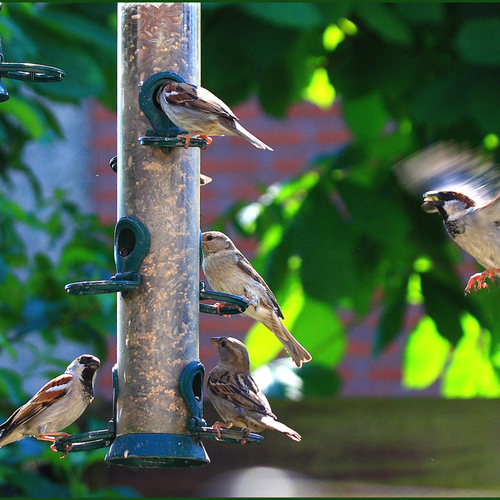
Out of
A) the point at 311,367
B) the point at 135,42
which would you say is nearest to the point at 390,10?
the point at 135,42

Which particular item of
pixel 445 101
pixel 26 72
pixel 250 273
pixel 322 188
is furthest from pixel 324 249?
pixel 26 72

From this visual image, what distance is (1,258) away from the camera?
5918 millimetres

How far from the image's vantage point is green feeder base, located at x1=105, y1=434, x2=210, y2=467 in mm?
4152

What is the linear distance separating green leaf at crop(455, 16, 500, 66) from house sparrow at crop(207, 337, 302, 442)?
204cm

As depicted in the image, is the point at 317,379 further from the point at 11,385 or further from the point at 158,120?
the point at 158,120

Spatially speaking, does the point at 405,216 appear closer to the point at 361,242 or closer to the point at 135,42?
the point at 361,242

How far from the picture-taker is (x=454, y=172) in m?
4.83

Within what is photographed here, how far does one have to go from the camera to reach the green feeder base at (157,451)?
4152mm

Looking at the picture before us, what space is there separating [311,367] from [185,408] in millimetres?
2571

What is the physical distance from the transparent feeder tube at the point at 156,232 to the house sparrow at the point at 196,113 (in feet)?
0.71

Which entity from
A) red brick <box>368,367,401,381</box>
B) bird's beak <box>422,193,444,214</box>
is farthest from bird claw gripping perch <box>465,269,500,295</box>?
red brick <box>368,367,401,381</box>

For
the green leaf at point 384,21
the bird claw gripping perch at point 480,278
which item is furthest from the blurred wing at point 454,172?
the green leaf at point 384,21

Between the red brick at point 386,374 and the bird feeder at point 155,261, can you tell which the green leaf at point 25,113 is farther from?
the red brick at point 386,374

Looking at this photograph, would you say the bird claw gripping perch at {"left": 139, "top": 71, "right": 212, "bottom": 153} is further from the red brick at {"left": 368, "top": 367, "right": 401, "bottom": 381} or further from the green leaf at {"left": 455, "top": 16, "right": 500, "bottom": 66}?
the red brick at {"left": 368, "top": 367, "right": 401, "bottom": 381}
